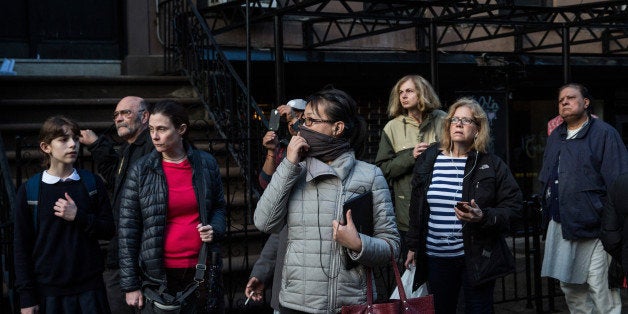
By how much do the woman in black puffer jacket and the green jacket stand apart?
6.33ft

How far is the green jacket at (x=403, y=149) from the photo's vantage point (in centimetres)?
666

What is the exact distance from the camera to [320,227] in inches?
168

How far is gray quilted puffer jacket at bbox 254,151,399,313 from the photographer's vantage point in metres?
4.21

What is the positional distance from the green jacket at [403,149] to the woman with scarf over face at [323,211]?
7.33 feet

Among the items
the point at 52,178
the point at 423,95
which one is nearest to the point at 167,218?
the point at 52,178

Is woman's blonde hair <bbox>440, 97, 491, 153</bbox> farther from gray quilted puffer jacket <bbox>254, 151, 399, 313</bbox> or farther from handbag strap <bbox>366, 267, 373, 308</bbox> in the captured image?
handbag strap <bbox>366, 267, 373, 308</bbox>

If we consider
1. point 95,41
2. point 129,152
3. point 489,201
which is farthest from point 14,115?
point 489,201

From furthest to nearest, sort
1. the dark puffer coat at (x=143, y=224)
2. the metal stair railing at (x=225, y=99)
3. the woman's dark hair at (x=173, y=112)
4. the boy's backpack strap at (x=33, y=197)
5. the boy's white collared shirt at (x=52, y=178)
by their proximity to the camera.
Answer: the metal stair railing at (x=225, y=99) < the boy's white collared shirt at (x=52, y=178) < the boy's backpack strap at (x=33, y=197) < the woman's dark hair at (x=173, y=112) < the dark puffer coat at (x=143, y=224)

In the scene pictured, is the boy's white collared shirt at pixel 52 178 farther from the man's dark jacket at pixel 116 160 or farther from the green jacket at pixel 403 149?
the green jacket at pixel 403 149

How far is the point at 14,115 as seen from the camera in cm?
916

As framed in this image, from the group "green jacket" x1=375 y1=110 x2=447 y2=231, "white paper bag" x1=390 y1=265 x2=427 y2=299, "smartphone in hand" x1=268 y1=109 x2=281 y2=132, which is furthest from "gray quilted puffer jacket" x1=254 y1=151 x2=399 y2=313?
"green jacket" x1=375 y1=110 x2=447 y2=231

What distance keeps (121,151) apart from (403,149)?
7.19 ft

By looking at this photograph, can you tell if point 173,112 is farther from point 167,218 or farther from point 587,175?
point 587,175

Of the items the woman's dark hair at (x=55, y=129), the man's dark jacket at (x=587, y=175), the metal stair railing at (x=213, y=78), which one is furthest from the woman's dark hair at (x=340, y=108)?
the metal stair railing at (x=213, y=78)
